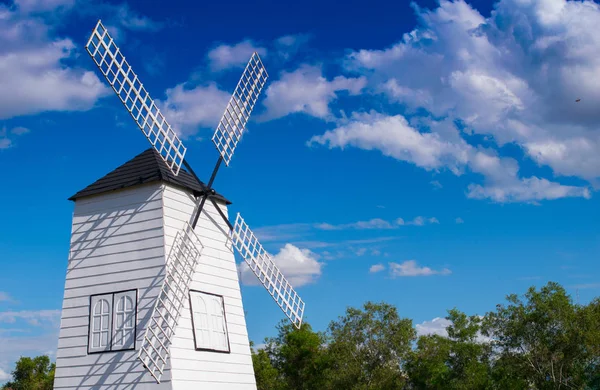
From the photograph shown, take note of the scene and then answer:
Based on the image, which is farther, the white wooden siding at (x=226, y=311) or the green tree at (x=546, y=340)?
the green tree at (x=546, y=340)

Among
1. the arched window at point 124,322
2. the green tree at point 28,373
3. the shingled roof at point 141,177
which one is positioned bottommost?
the arched window at point 124,322

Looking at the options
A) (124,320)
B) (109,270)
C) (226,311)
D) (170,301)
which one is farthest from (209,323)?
(109,270)

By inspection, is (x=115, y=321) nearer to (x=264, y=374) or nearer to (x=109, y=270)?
(x=109, y=270)

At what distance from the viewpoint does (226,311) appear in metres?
16.6

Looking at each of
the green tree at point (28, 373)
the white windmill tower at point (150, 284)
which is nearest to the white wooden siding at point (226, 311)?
the white windmill tower at point (150, 284)

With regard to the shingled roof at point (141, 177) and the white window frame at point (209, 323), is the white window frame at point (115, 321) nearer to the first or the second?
the white window frame at point (209, 323)

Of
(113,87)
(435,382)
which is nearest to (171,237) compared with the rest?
(113,87)

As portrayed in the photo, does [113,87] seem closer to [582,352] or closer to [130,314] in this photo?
[130,314]

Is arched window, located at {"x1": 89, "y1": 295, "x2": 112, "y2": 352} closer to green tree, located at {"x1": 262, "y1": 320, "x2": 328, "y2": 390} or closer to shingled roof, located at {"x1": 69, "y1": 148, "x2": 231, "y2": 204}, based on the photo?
shingled roof, located at {"x1": 69, "y1": 148, "x2": 231, "y2": 204}

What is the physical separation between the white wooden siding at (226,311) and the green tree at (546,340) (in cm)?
2121

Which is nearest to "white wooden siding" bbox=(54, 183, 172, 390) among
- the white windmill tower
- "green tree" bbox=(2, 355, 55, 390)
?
the white windmill tower

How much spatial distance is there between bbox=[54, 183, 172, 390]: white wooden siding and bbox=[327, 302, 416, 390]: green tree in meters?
24.4

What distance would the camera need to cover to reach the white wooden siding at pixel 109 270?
14695 millimetres

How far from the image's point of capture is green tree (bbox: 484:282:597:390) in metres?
32.5
